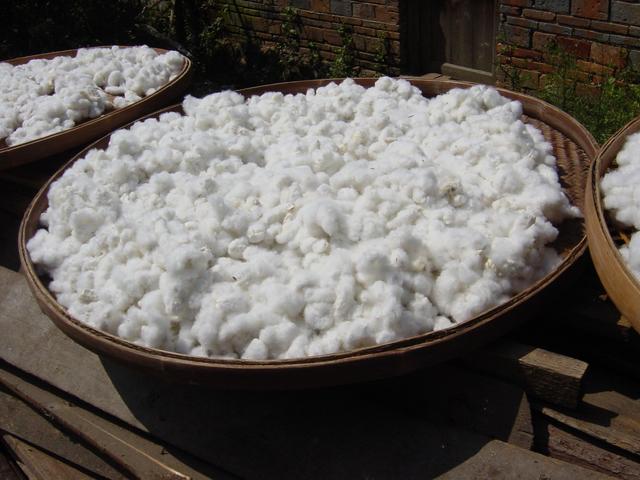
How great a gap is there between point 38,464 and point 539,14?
2.85 meters

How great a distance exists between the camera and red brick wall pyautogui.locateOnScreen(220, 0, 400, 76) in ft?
13.2

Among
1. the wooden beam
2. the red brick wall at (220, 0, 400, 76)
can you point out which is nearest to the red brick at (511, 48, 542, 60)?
the red brick wall at (220, 0, 400, 76)

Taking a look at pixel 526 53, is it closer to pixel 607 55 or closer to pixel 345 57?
pixel 607 55

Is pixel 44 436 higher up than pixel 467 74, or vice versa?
pixel 467 74

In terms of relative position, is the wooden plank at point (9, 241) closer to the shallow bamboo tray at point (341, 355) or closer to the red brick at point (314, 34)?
the shallow bamboo tray at point (341, 355)

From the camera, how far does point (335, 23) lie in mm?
4254

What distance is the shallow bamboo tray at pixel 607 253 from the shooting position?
1.30 m

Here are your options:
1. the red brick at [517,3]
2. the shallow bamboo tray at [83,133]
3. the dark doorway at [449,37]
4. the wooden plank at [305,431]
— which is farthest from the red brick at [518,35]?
the wooden plank at [305,431]

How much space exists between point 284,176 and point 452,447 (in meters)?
0.77

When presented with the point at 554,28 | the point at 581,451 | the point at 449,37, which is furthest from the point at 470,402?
the point at 449,37

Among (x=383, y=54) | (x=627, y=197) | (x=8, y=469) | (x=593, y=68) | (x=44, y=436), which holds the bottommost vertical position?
(x=8, y=469)

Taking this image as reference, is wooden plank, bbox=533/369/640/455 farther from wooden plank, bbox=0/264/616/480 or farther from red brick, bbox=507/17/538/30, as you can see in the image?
red brick, bbox=507/17/538/30

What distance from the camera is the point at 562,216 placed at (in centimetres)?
167

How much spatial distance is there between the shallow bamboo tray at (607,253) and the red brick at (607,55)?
1.66 meters
